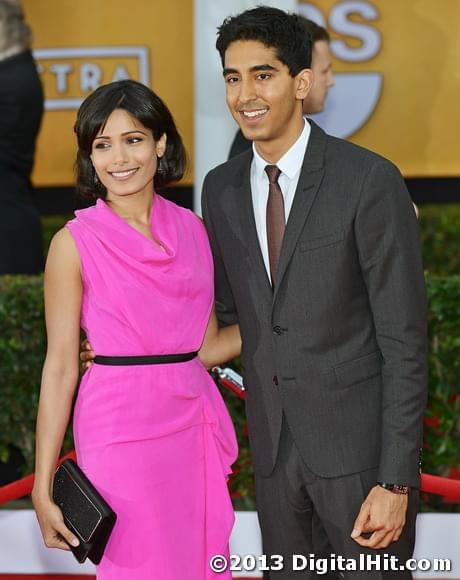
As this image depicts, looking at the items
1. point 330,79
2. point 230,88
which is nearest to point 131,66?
point 330,79

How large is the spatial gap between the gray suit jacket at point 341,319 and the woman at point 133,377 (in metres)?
0.18

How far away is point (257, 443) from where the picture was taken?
331cm

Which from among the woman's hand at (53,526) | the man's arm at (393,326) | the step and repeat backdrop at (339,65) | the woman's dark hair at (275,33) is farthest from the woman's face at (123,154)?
the step and repeat backdrop at (339,65)

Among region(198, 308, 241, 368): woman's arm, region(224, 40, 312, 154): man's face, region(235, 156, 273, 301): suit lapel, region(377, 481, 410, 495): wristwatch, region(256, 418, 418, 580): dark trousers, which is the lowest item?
region(256, 418, 418, 580): dark trousers

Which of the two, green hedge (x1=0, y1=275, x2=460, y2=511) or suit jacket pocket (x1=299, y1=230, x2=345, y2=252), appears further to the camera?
green hedge (x1=0, y1=275, x2=460, y2=511)

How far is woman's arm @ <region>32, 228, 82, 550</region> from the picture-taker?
10.3 ft

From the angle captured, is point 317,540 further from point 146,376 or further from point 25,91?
point 25,91

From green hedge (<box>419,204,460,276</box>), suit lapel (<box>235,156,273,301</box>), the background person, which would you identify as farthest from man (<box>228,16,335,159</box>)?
green hedge (<box>419,204,460,276</box>)

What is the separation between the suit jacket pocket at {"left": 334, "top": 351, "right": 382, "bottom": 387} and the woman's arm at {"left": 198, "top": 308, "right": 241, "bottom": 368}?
20.0 inches

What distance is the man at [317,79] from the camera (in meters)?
4.60

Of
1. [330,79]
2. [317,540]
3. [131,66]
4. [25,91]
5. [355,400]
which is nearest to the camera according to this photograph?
[355,400]

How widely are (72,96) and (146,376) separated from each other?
5.51m

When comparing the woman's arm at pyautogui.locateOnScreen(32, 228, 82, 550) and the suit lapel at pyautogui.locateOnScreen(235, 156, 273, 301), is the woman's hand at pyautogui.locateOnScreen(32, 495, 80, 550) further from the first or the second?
the suit lapel at pyautogui.locateOnScreen(235, 156, 273, 301)

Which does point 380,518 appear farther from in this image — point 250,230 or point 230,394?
point 230,394
